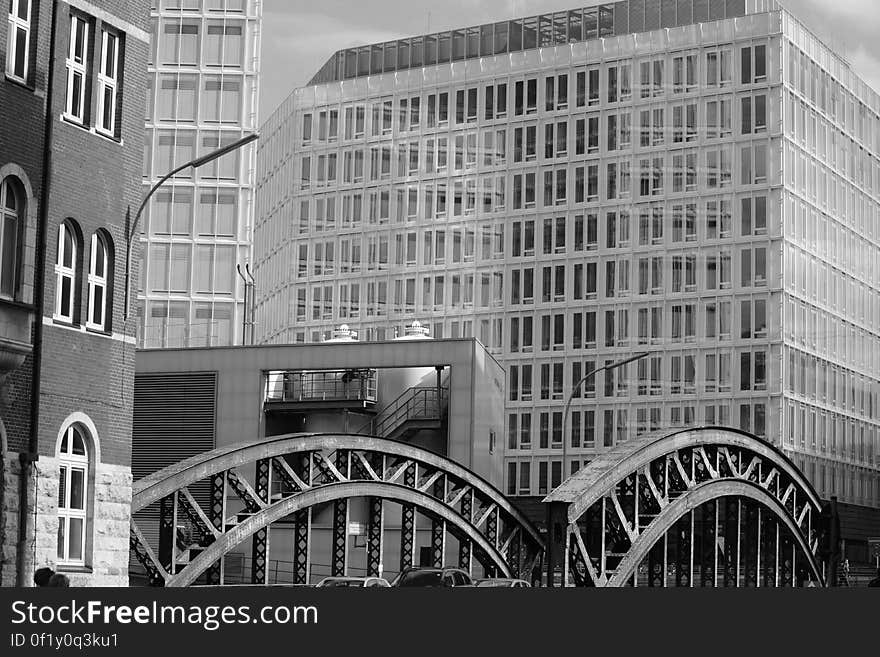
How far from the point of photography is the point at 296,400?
66750mm

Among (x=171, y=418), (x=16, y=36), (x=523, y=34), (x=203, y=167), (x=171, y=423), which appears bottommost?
(x=171, y=423)

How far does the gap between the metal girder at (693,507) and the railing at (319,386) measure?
51.0 feet

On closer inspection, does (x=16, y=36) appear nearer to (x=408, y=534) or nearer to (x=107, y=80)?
(x=107, y=80)

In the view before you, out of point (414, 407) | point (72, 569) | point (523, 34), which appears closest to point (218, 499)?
point (72, 569)

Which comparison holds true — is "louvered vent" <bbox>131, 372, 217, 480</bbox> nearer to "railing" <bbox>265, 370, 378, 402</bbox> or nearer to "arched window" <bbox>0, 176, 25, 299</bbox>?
"railing" <bbox>265, 370, 378, 402</bbox>

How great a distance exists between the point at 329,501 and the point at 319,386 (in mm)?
26409

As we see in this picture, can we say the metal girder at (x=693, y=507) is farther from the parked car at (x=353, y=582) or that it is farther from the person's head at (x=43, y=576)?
the person's head at (x=43, y=576)

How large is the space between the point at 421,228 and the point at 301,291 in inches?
357

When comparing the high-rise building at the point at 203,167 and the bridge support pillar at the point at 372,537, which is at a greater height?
the high-rise building at the point at 203,167

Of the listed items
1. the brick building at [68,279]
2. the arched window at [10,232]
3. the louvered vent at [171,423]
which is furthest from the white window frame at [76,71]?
the louvered vent at [171,423]

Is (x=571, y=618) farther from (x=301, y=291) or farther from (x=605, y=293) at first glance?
(x=301, y=291)

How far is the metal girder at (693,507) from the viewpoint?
161ft

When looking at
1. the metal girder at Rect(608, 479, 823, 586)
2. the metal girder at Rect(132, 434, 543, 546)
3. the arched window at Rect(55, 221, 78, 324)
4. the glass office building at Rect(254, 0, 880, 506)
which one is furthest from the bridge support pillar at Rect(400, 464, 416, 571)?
the glass office building at Rect(254, 0, 880, 506)

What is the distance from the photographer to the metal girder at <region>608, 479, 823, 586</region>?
161 ft
